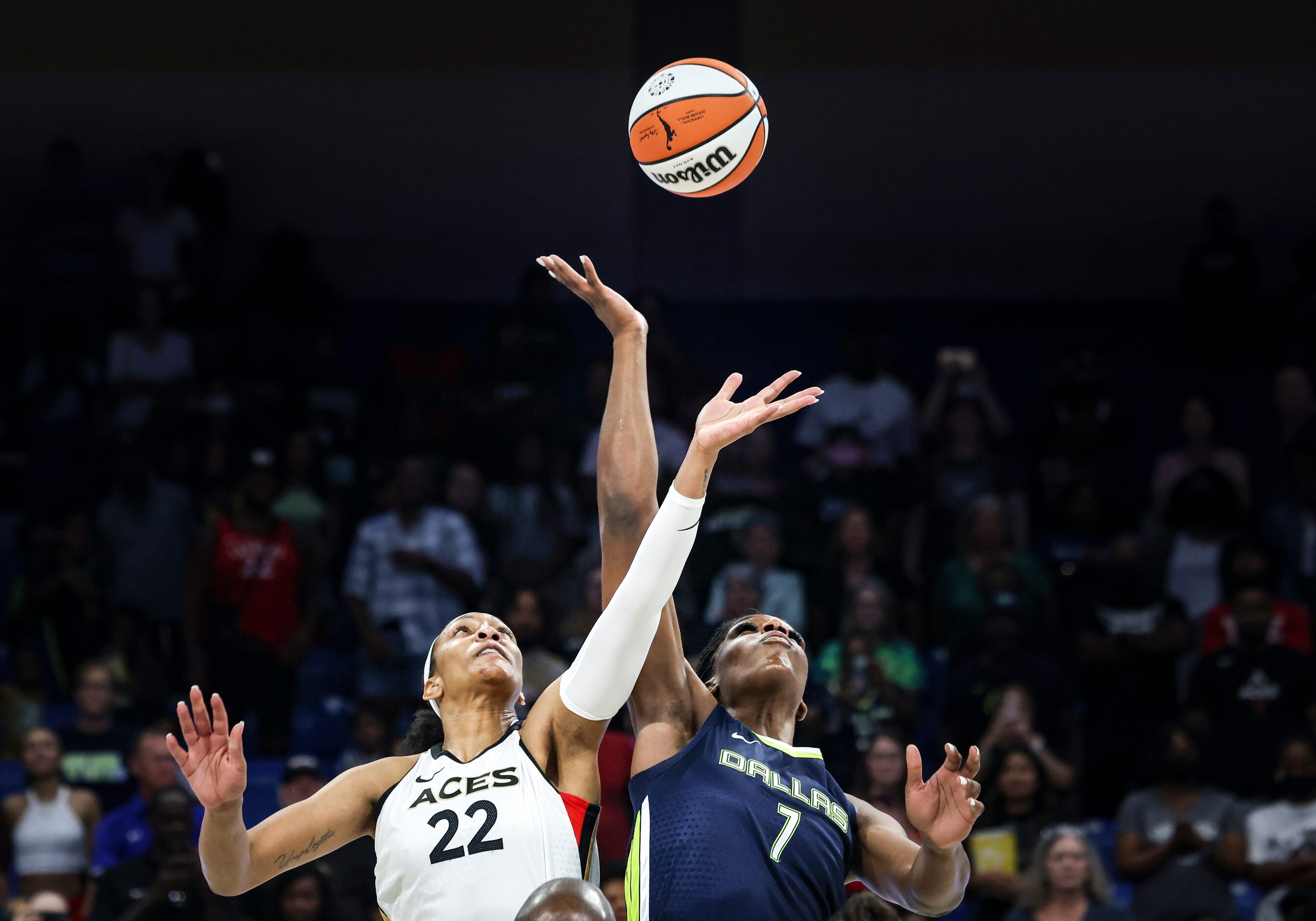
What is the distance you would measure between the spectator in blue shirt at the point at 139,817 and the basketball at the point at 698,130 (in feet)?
15.9

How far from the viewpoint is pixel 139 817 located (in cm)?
969

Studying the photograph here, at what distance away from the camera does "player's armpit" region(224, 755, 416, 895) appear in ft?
16.3

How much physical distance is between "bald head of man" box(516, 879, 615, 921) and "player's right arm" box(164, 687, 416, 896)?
1.04m

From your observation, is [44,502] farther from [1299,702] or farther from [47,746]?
[1299,702]

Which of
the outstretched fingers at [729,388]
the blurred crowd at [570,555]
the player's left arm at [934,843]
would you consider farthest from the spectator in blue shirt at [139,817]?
the outstretched fingers at [729,388]

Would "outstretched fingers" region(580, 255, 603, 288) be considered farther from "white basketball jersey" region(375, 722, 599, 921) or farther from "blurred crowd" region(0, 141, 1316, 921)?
"blurred crowd" region(0, 141, 1316, 921)

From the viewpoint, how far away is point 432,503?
1156 cm

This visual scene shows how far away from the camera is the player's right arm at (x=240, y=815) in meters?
4.80

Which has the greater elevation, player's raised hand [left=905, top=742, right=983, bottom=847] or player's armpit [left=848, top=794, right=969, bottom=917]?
player's raised hand [left=905, top=742, right=983, bottom=847]

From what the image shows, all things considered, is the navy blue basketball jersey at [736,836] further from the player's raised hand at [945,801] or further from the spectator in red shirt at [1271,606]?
the spectator in red shirt at [1271,606]

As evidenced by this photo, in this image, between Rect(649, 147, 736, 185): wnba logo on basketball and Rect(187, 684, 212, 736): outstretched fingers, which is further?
Rect(649, 147, 736, 185): wnba logo on basketball

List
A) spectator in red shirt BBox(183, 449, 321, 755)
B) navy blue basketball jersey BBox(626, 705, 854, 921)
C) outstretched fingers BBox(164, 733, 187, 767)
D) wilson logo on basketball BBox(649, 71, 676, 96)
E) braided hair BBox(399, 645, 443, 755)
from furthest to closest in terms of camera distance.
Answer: spectator in red shirt BBox(183, 449, 321, 755)
wilson logo on basketball BBox(649, 71, 676, 96)
braided hair BBox(399, 645, 443, 755)
navy blue basketball jersey BBox(626, 705, 854, 921)
outstretched fingers BBox(164, 733, 187, 767)

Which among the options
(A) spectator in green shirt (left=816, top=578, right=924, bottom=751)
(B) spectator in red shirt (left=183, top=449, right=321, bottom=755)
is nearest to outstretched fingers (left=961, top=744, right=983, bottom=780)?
(A) spectator in green shirt (left=816, top=578, right=924, bottom=751)

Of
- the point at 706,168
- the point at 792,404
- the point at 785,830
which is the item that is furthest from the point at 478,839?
the point at 706,168
